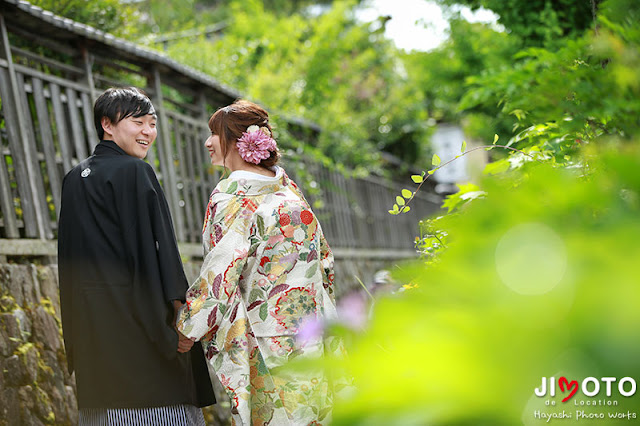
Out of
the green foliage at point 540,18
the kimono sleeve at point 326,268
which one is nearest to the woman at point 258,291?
the kimono sleeve at point 326,268

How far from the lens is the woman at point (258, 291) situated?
2.81 m

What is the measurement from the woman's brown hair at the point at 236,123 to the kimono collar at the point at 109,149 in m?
0.50

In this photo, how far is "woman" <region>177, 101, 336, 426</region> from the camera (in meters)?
2.81

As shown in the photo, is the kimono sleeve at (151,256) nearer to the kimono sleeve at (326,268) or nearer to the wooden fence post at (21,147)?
the kimono sleeve at (326,268)

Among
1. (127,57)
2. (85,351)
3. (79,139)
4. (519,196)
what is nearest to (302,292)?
(85,351)

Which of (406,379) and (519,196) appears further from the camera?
(519,196)

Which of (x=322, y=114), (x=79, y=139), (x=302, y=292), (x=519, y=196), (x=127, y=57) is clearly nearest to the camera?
(x=519, y=196)

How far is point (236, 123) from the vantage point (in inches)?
124

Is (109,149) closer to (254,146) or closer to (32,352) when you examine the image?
(254,146)

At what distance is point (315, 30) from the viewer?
17141 millimetres

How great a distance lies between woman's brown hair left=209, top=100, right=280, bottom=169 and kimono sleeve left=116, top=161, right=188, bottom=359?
19.9 inches

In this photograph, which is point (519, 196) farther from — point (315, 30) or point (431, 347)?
point (315, 30)

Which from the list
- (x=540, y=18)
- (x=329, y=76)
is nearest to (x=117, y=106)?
(x=540, y=18)

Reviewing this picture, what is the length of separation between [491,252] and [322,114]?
Answer: 14.1 m
